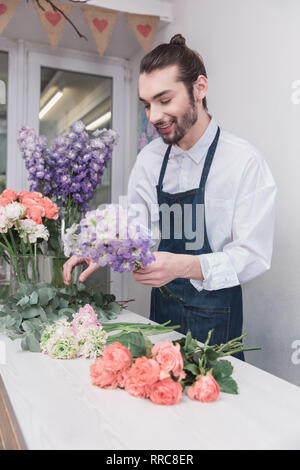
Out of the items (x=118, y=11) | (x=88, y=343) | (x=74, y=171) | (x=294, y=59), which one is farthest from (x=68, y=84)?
(x=88, y=343)

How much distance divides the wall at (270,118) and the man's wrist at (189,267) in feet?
1.68

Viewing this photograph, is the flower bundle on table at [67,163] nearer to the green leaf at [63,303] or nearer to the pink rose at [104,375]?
the green leaf at [63,303]

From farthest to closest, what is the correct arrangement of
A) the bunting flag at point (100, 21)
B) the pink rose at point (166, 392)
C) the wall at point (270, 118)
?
the bunting flag at point (100, 21) → the wall at point (270, 118) → the pink rose at point (166, 392)

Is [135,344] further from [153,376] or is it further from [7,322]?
[7,322]

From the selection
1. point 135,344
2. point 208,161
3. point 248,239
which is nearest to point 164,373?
point 135,344

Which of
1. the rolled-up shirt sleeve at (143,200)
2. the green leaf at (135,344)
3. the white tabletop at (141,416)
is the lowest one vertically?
the white tabletop at (141,416)

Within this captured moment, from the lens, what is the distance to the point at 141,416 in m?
0.70

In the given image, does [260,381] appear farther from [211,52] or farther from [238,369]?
[211,52]

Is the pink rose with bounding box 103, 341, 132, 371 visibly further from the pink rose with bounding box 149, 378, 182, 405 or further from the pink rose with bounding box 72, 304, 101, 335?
the pink rose with bounding box 72, 304, 101, 335

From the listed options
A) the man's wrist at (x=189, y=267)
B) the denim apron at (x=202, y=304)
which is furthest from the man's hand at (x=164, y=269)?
the denim apron at (x=202, y=304)

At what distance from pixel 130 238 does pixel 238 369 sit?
388 millimetres

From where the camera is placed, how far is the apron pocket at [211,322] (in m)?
1.42

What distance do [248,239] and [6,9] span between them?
1.76 metres

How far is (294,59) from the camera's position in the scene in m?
1.56
